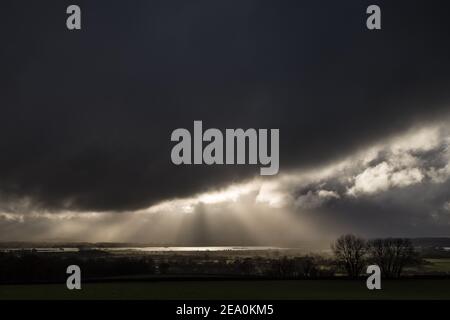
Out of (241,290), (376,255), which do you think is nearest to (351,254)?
(376,255)

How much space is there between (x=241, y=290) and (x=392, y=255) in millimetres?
36187

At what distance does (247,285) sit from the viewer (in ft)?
189

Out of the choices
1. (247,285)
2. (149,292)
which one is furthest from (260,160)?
(247,285)

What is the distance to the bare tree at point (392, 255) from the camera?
7488 cm

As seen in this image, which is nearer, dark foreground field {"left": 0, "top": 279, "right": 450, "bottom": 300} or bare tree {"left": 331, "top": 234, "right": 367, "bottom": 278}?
dark foreground field {"left": 0, "top": 279, "right": 450, "bottom": 300}

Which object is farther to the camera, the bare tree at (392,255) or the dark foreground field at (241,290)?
the bare tree at (392,255)

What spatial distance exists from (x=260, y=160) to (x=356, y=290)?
80.4 ft

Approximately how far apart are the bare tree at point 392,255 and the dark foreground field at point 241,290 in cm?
1215

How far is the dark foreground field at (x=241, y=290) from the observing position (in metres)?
46.3

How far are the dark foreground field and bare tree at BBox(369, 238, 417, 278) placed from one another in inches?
478

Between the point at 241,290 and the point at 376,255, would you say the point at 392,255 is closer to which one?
the point at 376,255

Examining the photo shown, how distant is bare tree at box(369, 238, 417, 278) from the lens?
246 ft

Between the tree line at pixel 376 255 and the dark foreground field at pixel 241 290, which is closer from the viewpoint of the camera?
the dark foreground field at pixel 241 290
